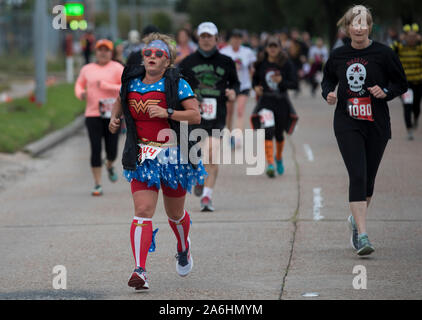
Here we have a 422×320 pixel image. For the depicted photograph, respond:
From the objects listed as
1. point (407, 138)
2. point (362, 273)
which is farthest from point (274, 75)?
point (362, 273)

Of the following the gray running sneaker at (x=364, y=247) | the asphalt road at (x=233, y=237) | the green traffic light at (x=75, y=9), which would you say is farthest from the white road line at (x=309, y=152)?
the green traffic light at (x=75, y=9)

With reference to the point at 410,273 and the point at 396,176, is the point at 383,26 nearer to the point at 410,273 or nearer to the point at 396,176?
the point at 396,176

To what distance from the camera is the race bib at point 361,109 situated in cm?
765

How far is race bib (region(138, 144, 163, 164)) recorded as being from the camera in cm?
662

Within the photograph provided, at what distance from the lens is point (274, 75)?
1261cm

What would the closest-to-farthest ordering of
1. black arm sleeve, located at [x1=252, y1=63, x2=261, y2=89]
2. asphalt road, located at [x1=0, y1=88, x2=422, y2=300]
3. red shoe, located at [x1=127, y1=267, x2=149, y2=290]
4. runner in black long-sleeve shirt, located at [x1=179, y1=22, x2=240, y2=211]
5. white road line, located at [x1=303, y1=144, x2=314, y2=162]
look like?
1. red shoe, located at [x1=127, y1=267, x2=149, y2=290]
2. asphalt road, located at [x1=0, y1=88, x2=422, y2=300]
3. runner in black long-sleeve shirt, located at [x1=179, y1=22, x2=240, y2=211]
4. black arm sleeve, located at [x1=252, y1=63, x2=261, y2=89]
5. white road line, located at [x1=303, y1=144, x2=314, y2=162]

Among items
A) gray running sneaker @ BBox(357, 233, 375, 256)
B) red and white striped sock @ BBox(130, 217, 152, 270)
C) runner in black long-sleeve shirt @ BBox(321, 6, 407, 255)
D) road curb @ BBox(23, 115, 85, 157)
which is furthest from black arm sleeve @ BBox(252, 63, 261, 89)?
red and white striped sock @ BBox(130, 217, 152, 270)

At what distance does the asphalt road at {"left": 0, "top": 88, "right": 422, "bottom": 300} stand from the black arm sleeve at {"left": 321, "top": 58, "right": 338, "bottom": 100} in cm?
132

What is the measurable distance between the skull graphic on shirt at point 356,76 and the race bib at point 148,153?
1906 mm

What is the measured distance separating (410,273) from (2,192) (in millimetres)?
6644

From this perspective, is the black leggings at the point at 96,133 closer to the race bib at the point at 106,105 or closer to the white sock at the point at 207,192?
the race bib at the point at 106,105

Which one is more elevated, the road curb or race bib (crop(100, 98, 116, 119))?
race bib (crop(100, 98, 116, 119))
